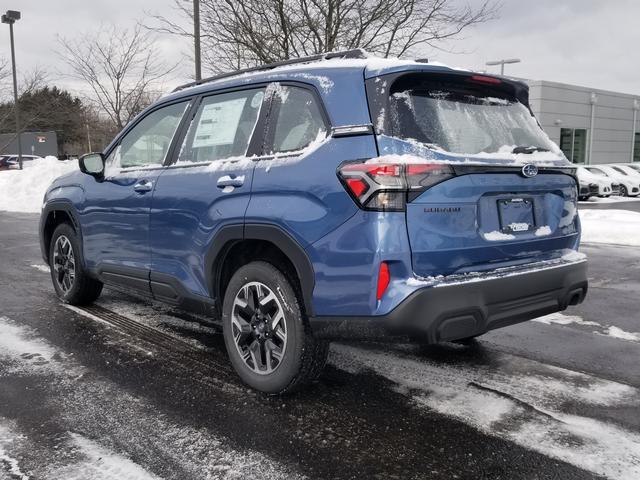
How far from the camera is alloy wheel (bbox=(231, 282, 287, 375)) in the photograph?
10.9ft

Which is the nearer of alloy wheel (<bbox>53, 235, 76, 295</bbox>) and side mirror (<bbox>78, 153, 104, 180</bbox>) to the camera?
side mirror (<bbox>78, 153, 104, 180</bbox>)

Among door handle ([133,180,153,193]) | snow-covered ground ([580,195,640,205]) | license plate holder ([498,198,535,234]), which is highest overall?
door handle ([133,180,153,193])

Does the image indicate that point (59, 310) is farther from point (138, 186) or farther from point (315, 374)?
point (315, 374)

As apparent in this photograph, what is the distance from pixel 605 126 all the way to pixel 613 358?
44.2 metres

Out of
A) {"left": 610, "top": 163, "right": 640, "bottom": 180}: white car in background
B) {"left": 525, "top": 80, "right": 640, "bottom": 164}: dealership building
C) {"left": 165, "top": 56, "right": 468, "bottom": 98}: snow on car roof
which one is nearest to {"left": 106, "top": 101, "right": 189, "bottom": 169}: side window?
{"left": 165, "top": 56, "right": 468, "bottom": 98}: snow on car roof

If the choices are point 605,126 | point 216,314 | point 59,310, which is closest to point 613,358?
point 216,314

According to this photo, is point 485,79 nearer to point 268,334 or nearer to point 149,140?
point 268,334

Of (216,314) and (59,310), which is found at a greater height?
(216,314)

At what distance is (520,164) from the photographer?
10.4 feet

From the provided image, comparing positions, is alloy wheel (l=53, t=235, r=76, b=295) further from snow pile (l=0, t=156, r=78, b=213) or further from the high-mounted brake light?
snow pile (l=0, t=156, r=78, b=213)

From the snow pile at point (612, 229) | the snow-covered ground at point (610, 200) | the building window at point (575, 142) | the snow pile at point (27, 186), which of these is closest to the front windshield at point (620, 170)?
the snow-covered ground at point (610, 200)

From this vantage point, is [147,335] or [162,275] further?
[147,335]

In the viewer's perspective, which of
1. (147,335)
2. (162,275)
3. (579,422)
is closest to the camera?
(579,422)

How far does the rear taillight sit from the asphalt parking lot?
1200 mm
